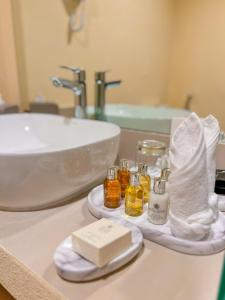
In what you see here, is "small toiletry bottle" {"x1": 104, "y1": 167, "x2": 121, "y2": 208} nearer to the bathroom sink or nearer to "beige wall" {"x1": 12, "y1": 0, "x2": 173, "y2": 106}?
the bathroom sink

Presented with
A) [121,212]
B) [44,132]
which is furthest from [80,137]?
[121,212]

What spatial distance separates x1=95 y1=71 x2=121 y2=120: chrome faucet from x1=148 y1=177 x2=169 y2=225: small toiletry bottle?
608 mm

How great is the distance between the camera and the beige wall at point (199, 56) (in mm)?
799

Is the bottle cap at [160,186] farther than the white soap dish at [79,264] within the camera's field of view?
Yes

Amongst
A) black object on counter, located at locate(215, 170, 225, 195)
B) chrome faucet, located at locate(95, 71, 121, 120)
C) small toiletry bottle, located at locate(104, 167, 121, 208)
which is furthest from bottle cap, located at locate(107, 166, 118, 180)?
chrome faucet, located at locate(95, 71, 121, 120)

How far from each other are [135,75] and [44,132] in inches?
19.1

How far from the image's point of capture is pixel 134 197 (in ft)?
1.72

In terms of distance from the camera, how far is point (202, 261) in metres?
0.41

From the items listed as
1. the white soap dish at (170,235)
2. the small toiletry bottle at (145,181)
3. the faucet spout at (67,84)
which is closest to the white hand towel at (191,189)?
the white soap dish at (170,235)

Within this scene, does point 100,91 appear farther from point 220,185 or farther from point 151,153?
point 220,185

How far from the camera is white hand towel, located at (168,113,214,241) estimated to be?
42 cm

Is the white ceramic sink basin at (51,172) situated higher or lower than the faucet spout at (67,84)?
lower

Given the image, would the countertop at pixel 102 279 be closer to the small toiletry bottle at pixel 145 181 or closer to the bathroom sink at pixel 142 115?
the small toiletry bottle at pixel 145 181

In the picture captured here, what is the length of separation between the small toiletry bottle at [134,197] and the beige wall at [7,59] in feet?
2.62
